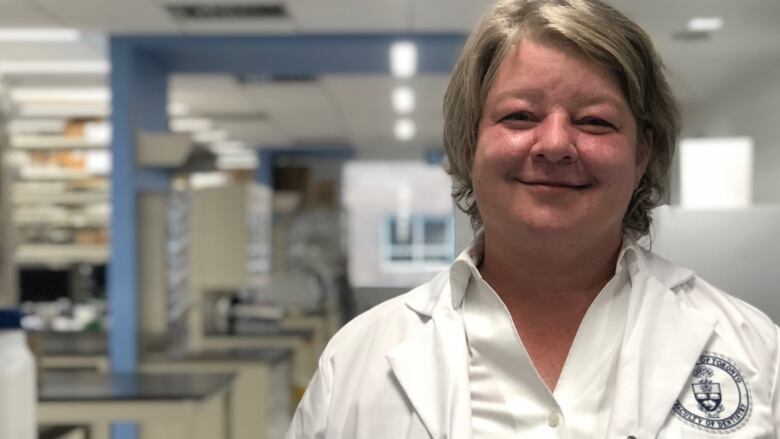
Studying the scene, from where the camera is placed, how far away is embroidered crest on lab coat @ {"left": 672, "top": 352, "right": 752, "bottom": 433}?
1.23 metres

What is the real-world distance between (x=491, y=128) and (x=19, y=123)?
28.7 feet

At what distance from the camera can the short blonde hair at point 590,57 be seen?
1293 mm

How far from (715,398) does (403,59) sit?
573 centimetres

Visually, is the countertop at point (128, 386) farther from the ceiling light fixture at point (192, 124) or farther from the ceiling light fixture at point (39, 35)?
the ceiling light fixture at point (192, 124)

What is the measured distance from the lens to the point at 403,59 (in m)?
6.80

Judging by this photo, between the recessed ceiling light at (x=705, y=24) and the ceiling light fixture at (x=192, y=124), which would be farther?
the ceiling light fixture at (x=192, y=124)

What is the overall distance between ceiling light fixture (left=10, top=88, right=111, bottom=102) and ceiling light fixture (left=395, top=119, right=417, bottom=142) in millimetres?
3506

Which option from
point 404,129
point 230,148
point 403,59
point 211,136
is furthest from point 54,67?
point 230,148

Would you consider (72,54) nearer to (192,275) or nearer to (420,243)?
(192,275)

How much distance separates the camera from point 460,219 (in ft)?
5.73

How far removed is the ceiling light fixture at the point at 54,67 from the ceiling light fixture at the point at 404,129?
4.09 m

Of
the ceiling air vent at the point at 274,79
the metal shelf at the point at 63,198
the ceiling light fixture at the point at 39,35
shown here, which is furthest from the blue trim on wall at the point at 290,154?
the ceiling light fixture at the point at 39,35

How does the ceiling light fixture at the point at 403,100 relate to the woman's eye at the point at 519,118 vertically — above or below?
above

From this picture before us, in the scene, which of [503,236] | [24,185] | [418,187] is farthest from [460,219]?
[418,187]
